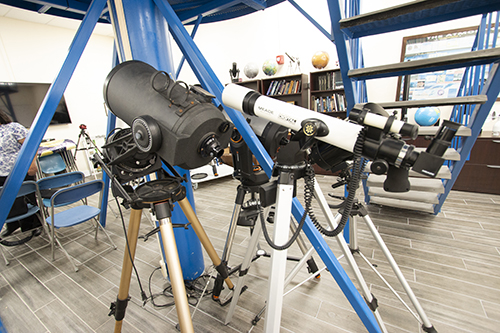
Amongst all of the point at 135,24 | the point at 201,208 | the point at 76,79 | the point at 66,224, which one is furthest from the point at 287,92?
the point at 76,79

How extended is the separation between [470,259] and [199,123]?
8.00ft

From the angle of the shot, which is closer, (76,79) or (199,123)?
(199,123)

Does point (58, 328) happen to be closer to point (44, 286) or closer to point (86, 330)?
point (86, 330)

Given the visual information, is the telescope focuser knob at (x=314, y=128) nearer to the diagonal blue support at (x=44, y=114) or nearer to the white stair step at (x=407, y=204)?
the diagonal blue support at (x=44, y=114)

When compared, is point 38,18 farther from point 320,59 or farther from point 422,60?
point 422,60

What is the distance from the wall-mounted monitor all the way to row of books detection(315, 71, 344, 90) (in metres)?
5.72

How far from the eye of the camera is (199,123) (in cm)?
80

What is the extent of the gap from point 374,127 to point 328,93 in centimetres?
423

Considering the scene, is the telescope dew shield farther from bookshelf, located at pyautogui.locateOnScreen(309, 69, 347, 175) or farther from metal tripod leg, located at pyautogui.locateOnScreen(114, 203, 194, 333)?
bookshelf, located at pyautogui.locateOnScreen(309, 69, 347, 175)

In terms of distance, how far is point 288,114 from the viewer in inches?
27.1

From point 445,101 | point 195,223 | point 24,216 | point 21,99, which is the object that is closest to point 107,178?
point 24,216

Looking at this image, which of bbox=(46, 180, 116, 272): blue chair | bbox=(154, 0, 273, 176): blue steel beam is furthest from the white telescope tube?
bbox=(46, 180, 116, 272): blue chair

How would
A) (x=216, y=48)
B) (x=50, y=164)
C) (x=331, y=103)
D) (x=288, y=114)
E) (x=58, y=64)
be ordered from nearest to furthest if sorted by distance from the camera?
1. (x=288, y=114)
2. (x=50, y=164)
3. (x=331, y=103)
4. (x=58, y=64)
5. (x=216, y=48)

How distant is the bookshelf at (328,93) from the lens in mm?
4172
